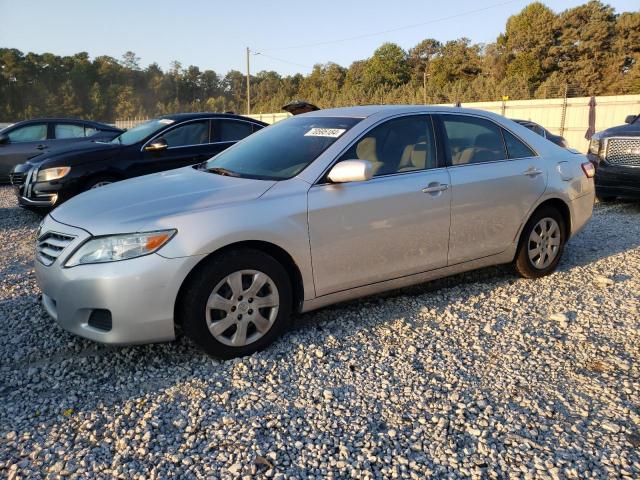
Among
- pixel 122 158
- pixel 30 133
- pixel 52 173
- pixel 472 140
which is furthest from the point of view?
pixel 30 133

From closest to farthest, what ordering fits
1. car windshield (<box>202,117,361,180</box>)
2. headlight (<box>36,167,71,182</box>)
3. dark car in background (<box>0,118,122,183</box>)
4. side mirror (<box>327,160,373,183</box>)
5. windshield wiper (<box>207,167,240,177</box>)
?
side mirror (<box>327,160,373,183</box>) → car windshield (<box>202,117,361,180</box>) → windshield wiper (<box>207,167,240,177</box>) → headlight (<box>36,167,71,182</box>) → dark car in background (<box>0,118,122,183</box>)

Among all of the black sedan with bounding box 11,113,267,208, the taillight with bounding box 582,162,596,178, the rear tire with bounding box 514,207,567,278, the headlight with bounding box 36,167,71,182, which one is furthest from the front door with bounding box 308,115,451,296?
the headlight with bounding box 36,167,71,182

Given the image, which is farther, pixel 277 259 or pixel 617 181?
pixel 617 181

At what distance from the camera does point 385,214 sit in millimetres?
3672

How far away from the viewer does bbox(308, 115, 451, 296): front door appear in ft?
11.4

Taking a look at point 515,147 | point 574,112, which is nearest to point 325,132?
point 515,147

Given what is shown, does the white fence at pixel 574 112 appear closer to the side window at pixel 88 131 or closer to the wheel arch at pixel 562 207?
the side window at pixel 88 131

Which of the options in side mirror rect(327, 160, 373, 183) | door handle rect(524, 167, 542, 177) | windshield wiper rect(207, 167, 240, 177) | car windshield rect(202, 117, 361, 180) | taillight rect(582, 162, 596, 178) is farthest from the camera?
taillight rect(582, 162, 596, 178)

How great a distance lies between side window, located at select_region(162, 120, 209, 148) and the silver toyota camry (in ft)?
11.3

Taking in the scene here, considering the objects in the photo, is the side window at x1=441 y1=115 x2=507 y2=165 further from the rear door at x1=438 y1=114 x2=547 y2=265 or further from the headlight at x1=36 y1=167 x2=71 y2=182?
the headlight at x1=36 y1=167 x2=71 y2=182

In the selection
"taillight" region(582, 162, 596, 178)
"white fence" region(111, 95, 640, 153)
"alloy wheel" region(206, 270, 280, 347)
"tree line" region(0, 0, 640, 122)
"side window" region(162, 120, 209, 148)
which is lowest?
"alloy wheel" region(206, 270, 280, 347)

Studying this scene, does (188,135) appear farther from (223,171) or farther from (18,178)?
(223,171)

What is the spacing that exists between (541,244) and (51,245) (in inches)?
157

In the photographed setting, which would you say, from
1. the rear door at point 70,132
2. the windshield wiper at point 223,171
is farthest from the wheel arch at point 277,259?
the rear door at point 70,132
